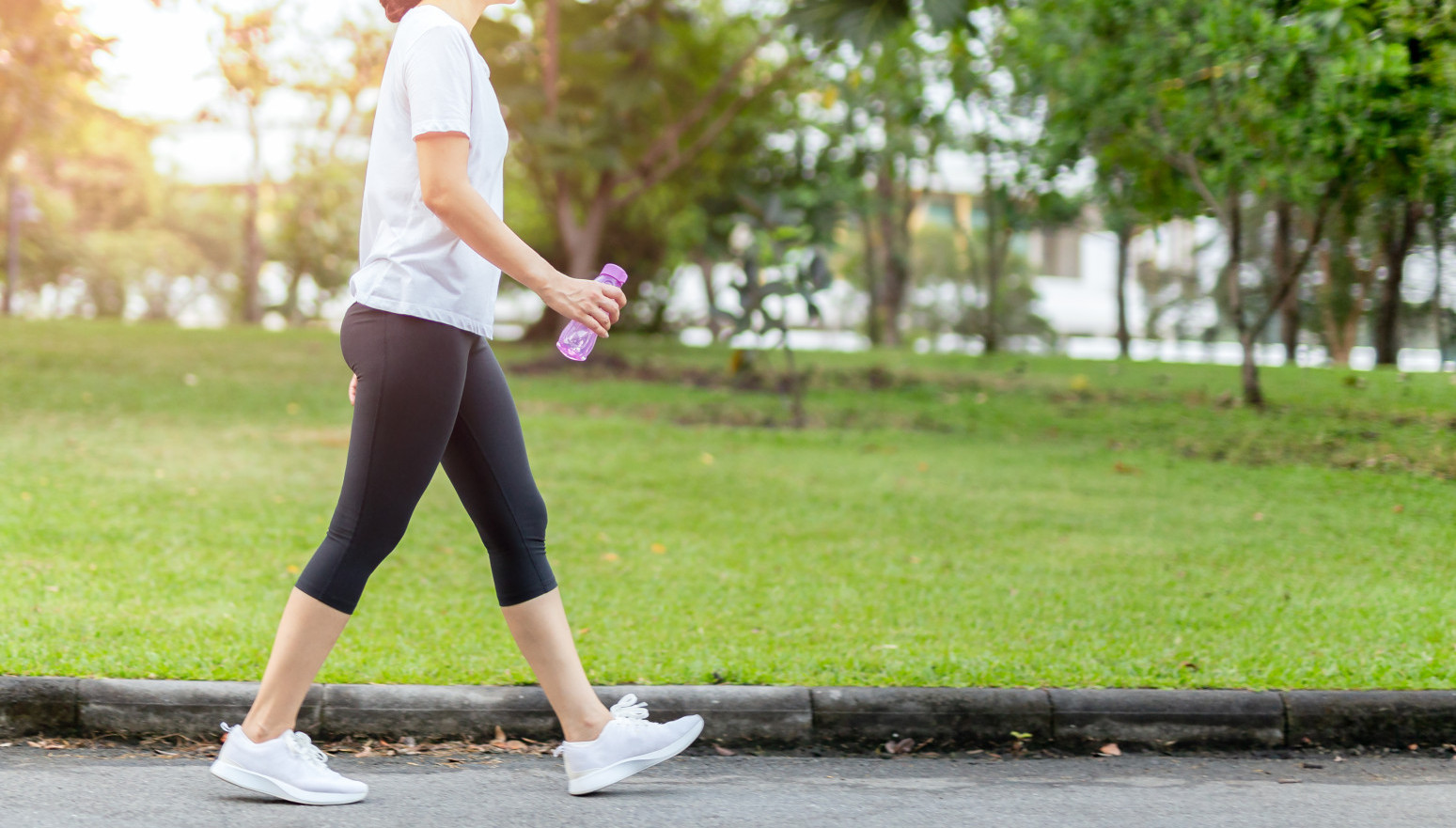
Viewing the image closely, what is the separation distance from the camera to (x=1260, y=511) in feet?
24.3

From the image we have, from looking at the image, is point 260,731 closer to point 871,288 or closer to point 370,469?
point 370,469

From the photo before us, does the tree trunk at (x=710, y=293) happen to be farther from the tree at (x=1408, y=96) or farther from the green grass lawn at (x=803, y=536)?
the tree at (x=1408, y=96)

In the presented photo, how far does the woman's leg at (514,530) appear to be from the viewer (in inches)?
120

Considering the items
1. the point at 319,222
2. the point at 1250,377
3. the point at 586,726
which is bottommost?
the point at 586,726

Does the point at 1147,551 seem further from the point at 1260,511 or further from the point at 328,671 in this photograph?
the point at 328,671

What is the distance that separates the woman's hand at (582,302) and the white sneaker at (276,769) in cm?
119

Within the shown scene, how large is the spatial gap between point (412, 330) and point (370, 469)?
13.2 inches

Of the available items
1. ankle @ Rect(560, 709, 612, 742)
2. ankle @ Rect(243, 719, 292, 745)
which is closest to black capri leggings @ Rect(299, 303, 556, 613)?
ankle @ Rect(243, 719, 292, 745)

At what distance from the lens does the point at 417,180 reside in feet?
9.36

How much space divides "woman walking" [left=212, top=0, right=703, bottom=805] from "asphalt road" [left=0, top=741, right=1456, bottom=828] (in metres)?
0.21

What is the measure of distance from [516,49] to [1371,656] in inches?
515

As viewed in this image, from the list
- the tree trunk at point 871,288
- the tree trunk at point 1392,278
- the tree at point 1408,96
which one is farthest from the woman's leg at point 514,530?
the tree trunk at point 871,288

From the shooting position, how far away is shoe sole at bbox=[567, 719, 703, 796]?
3.13 meters

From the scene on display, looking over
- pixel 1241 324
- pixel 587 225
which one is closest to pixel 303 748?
pixel 1241 324
